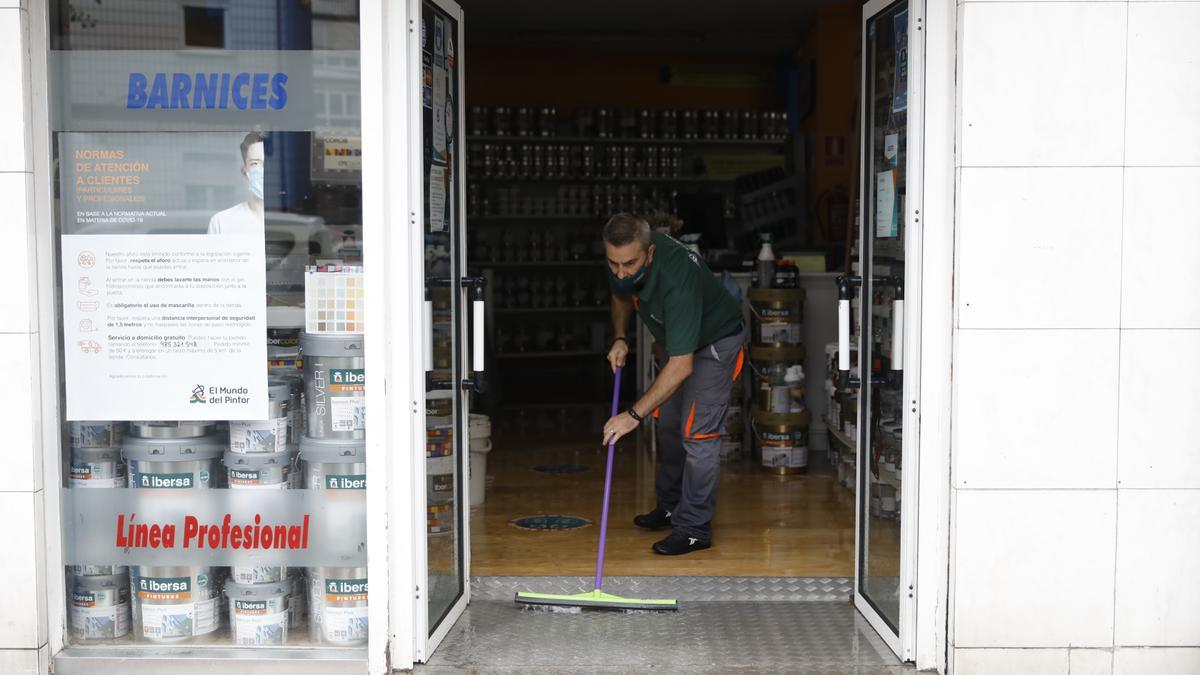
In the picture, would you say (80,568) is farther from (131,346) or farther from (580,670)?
(580,670)

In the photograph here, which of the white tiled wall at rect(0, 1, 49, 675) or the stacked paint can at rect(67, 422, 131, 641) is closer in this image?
the white tiled wall at rect(0, 1, 49, 675)

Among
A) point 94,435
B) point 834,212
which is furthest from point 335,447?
point 834,212

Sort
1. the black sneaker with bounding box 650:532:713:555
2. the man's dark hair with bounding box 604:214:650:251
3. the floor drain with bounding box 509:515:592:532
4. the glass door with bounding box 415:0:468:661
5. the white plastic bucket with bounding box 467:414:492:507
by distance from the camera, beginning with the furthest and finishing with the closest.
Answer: the white plastic bucket with bounding box 467:414:492:507 → the floor drain with bounding box 509:515:592:532 → the black sneaker with bounding box 650:532:713:555 → the man's dark hair with bounding box 604:214:650:251 → the glass door with bounding box 415:0:468:661

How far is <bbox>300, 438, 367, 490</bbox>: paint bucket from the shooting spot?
3.58m

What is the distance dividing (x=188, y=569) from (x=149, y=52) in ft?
5.18

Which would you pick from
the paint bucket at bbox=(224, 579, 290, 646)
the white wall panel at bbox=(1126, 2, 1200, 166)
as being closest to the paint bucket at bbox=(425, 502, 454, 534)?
the paint bucket at bbox=(224, 579, 290, 646)

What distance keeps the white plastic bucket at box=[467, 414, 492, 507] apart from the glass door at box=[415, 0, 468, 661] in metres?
1.42

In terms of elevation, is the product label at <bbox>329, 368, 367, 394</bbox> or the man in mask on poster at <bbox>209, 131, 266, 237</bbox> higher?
the man in mask on poster at <bbox>209, 131, 266, 237</bbox>

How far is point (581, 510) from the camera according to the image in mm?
5812

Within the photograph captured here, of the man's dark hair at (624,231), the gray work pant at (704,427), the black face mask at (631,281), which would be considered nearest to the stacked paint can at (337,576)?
the man's dark hair at (624,231)

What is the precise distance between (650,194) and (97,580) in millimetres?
7891

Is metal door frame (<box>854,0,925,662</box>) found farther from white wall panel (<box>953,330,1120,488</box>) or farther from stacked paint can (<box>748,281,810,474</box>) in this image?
stacked paint can (<box>748,281,810,474</box>)

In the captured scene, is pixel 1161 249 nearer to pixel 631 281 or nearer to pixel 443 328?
pixel 631 281

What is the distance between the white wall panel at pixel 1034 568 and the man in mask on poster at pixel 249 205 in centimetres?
226
